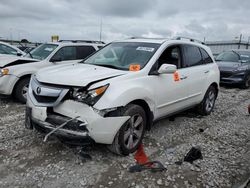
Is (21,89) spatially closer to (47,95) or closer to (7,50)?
(7,50)

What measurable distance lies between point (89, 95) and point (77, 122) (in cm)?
37

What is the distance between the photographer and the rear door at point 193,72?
4.65 metres

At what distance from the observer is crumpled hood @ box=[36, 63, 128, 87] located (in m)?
3.14

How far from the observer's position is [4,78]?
566 cm

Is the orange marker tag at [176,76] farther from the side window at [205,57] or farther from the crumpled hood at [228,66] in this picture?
the crumpled hood at [228,66]

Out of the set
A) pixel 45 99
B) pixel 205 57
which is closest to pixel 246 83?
pixel 205 57

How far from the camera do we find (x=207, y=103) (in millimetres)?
5625

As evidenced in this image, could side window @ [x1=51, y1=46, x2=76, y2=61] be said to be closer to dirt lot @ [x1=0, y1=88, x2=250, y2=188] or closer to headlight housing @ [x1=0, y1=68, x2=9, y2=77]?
headlight housing @ [x1=0, y1=68, x2=9, y2=77]

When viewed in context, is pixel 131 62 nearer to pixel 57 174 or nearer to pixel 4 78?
pixel 57 174

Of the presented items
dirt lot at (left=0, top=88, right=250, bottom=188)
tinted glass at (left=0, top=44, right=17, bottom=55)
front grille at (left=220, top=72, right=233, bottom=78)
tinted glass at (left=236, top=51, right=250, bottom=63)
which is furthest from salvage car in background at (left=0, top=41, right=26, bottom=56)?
tinted glass at (left=236, top=51, right=250, bottom=63)

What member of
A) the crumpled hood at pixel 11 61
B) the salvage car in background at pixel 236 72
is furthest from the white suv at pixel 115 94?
the salvage car in background at pixel 236 72

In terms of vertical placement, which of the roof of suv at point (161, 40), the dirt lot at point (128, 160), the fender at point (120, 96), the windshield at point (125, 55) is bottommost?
the dirt lot at point (128, 160)

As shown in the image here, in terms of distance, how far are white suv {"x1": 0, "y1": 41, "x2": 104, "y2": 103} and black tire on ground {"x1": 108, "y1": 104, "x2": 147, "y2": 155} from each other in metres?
3.52

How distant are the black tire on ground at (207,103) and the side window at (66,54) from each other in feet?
12.9
